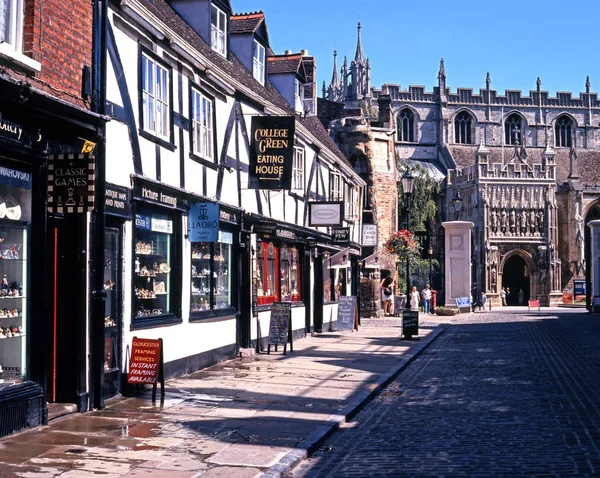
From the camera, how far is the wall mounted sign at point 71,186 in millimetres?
9977

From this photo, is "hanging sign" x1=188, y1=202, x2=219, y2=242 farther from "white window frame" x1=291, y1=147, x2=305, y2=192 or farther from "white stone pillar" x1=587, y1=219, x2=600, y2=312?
"white stone pillar" x1=587, y1=219, x2=600, y2=312

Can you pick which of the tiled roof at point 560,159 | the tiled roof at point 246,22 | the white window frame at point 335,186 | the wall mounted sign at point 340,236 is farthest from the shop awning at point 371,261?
the tiled roof at point 560,159

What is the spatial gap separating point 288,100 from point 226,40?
21.9 ft

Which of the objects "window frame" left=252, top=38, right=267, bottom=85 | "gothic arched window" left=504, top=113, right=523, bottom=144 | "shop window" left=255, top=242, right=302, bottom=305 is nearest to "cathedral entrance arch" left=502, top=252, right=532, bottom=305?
"gothic arched window" left=504, top=113, right=523, bottom=144

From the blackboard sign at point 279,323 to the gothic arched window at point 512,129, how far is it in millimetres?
75669

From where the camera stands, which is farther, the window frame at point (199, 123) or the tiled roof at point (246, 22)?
the tiled roof at point (246, 22)

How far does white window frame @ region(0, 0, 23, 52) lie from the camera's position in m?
9.04

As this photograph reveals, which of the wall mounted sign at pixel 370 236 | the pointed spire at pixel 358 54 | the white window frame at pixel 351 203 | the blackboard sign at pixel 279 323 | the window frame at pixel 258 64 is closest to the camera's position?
the blackboard sign at pixel 279 323

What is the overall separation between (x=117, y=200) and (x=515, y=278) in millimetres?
70571

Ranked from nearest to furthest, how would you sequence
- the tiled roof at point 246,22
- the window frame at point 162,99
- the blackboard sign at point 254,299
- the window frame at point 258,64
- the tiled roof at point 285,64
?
the window frame at point 162,99 < the blackboard sign at point 254,299 < the tiled roof at point 246,22 < the window frame at point 258,64 < the tiled roof at point 285,64

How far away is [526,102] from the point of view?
Result: 91.4 metres

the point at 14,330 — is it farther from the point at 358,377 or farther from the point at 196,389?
the point at 358,377

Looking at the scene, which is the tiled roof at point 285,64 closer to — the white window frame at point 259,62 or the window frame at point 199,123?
the white window frame at point 259,62

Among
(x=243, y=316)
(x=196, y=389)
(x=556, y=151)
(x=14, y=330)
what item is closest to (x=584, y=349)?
(x=243, y=316)
